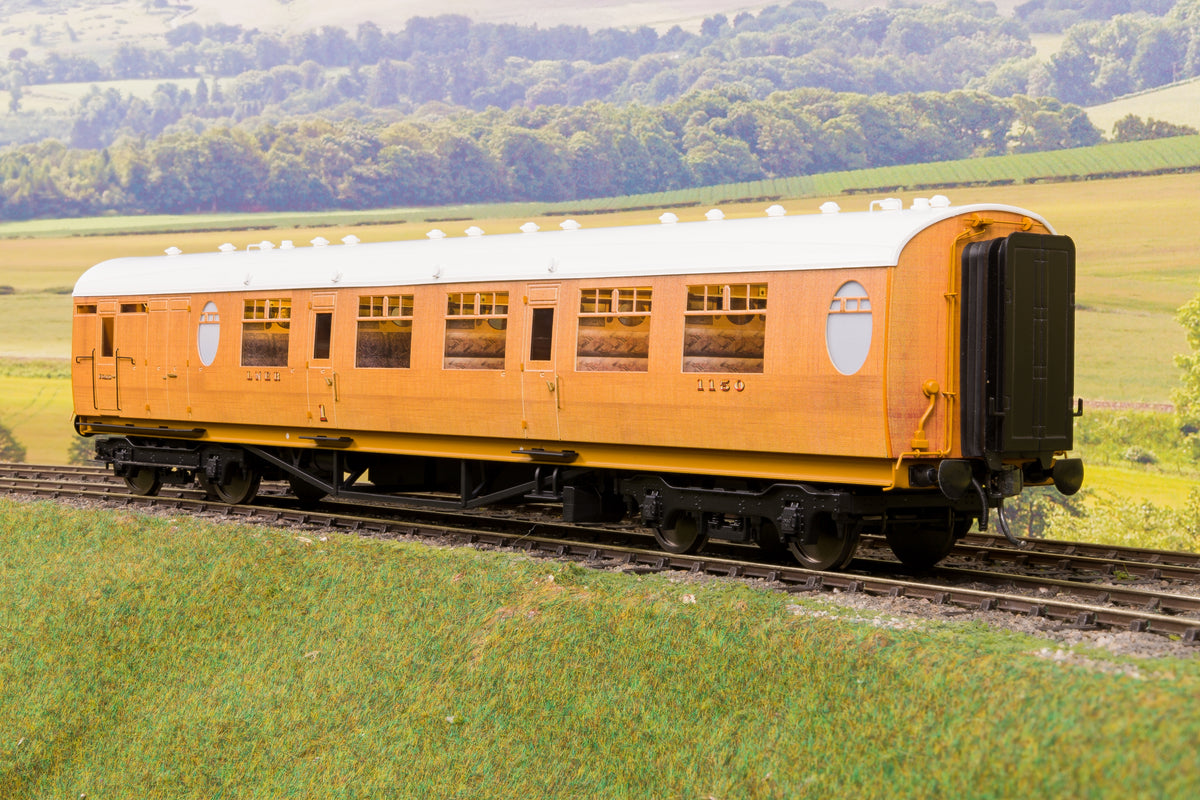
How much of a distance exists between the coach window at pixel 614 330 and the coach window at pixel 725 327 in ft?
1.83

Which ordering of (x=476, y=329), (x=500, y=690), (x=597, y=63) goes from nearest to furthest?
(x=500, y=690)
(x=476, y=329)
(x=597, y=63)

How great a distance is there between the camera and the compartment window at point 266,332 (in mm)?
16203

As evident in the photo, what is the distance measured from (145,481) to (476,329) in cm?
813

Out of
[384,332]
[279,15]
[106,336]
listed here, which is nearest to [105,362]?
[106,336]

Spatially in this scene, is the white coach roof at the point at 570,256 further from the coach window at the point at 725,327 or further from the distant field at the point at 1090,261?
the distant field at the point at 1090,261

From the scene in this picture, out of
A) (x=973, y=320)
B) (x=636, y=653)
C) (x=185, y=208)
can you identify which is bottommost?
(x=636, y=653)

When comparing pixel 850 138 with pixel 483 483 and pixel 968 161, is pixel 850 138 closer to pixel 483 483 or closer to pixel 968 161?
pixel 968 161

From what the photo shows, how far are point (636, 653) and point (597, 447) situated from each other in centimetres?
356

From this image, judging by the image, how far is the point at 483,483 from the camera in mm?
14992

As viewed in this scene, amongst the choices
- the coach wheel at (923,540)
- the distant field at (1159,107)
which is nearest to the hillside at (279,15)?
the distant field at (1159,107)

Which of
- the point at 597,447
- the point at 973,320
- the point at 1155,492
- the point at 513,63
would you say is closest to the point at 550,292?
the point at 597,447

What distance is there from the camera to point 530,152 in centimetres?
7131

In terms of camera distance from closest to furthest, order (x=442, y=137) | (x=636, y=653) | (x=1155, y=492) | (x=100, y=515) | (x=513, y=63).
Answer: (x=636, y=653), (x=100, y=515), (x=1155, y=492), (x=442, y=137), (x=513, y=63)

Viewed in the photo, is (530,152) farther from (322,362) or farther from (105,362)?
(322,362)
